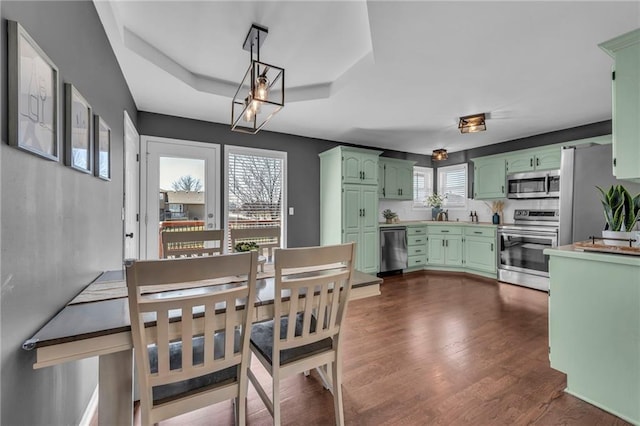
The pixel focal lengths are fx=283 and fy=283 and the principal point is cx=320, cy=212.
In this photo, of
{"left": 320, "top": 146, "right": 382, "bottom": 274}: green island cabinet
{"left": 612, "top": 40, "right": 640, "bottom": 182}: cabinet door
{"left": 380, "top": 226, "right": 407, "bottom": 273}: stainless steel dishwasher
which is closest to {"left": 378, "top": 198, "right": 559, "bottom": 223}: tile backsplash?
{"left": 380, "top": 226, "right": 407, "bottom": 273}: stainless steel dishwasher

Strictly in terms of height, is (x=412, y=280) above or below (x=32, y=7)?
below

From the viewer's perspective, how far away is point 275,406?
1367mm

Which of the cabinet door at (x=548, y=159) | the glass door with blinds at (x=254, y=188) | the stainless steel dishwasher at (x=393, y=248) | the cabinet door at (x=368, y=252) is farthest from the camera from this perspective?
the stainless steel dishwasher at (x=393, y=248)

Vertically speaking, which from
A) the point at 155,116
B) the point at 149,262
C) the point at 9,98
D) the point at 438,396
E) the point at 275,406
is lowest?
the point at 438,396

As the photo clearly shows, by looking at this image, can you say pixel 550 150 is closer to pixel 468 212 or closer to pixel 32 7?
pixel 468 212

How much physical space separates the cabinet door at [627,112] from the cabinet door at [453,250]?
12.1 feet

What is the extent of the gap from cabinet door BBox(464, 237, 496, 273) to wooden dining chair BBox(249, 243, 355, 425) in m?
4.12

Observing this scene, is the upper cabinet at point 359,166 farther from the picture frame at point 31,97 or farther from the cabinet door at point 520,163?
the picture frame at point 31,97

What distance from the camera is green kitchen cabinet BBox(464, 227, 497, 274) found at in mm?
4656

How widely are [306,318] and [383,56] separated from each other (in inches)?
79.8

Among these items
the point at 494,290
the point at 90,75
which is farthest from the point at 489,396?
the point at 90,75

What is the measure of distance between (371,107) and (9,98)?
3.06m

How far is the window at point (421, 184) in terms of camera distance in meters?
6.16

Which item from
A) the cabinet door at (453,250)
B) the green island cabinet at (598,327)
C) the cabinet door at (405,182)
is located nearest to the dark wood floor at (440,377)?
the green island cabinet at (598,327)
